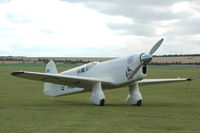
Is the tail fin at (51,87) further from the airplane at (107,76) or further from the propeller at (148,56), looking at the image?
the propeller at (148,56)

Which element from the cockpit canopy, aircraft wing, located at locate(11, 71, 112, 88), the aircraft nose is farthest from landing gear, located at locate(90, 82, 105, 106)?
the aircraft nose

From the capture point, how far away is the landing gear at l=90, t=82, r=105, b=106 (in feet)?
65.8

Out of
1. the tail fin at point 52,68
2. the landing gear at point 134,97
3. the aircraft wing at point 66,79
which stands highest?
the tail fin at point 52,68

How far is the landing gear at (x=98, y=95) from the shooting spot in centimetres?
2006

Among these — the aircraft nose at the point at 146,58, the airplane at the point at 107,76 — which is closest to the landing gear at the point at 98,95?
the airplane at the point at 107,76

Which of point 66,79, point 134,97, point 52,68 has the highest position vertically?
point 52,68

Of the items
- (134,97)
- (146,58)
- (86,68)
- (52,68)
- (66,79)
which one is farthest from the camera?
(52,68)

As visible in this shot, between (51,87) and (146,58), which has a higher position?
(146,58)

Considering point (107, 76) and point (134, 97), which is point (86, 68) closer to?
point (107, 76)

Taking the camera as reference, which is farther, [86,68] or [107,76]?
[86,68]

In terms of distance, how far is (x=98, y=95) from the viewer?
2027 cm

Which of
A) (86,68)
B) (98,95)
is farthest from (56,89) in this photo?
(98,95)

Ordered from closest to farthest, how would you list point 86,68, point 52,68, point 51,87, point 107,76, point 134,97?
1. point 107,76
2. point 134,97
3. point 86,68
4. point 51,87
5. point 52,68

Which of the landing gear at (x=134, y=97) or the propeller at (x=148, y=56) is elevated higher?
the propeller at (x=148, y=56)
